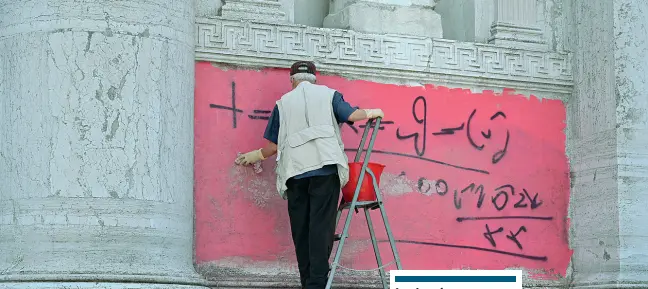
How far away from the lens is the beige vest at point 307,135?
295 inches

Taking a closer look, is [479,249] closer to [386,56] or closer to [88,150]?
[386,56]

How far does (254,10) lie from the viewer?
8.43 metres

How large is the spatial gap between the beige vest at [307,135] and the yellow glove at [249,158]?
275 millimetres

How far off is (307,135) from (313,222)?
0.60 meters

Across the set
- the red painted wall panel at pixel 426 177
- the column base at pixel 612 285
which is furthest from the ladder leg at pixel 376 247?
the column base at pixel 612 285

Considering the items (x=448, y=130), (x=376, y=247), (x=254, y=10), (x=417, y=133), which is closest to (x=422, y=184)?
(x=417, y=133)

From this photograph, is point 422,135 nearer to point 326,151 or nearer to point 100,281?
point 326,151

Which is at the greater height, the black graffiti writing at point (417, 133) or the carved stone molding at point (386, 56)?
the carved stone molding at point (386, 56)

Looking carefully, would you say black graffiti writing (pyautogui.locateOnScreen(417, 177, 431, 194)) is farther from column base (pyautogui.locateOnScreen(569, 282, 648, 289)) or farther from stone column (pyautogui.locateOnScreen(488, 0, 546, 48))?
column base (pyautogui.locateOnScreen(569, 282, 648, 289))

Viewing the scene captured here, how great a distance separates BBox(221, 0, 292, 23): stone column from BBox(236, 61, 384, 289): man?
79cm

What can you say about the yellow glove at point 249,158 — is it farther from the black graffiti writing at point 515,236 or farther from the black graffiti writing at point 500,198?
the black graffiti writing at point 515,236

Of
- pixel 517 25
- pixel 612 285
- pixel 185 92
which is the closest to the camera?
pixel 185 92

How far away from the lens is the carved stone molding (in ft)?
27.0

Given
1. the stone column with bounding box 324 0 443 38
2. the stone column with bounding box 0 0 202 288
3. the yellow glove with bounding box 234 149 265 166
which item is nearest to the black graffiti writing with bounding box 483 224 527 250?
the stone column with bounding box 324 0 443 38
